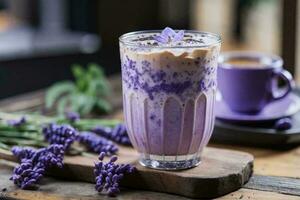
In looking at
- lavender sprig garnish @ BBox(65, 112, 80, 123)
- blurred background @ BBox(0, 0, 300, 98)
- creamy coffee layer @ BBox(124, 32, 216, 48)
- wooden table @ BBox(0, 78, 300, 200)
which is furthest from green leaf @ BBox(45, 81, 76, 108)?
blurred background @ BBox(0, 0, 300, 98)

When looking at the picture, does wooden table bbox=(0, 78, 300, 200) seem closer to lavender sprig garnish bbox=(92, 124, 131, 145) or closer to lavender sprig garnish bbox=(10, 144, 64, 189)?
lavender sprig garnish bbox=(10, 144, 64, 189)

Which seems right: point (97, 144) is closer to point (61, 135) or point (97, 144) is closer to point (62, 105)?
point (61, 135)

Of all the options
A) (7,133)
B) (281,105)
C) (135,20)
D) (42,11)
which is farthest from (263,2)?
(7,133)

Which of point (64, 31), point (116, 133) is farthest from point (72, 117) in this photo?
point (64, 31)

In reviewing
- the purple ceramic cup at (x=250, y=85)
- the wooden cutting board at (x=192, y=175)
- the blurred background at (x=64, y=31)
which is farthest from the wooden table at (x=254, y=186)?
the blurred background at (x=64, y=31)

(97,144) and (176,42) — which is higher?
(176,42)

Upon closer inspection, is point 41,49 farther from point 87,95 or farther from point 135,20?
point 87,95
